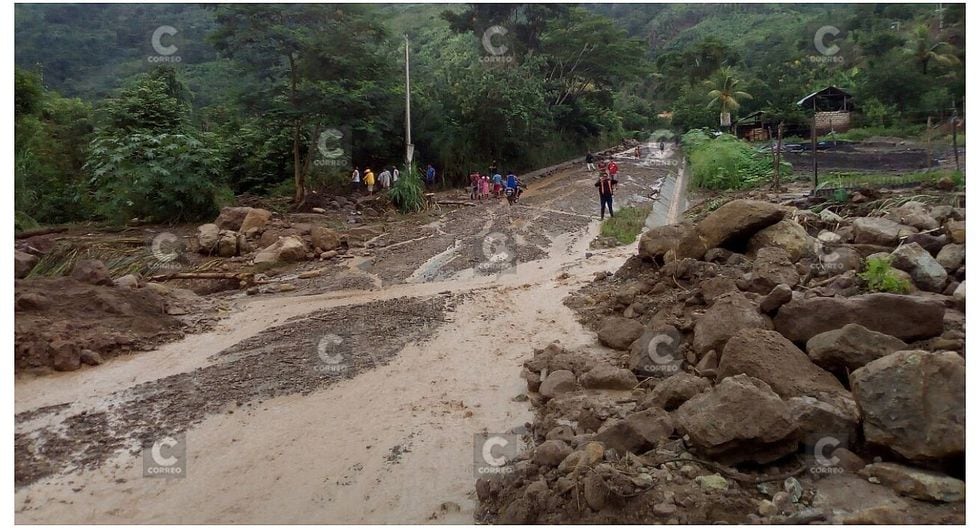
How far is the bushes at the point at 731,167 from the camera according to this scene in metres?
20.8

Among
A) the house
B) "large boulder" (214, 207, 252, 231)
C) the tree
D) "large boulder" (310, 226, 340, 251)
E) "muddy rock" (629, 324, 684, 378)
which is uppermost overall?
the tree

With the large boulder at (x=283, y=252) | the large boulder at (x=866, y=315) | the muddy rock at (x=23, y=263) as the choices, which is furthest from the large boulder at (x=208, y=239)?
the large boulder at (x=866, y=315)

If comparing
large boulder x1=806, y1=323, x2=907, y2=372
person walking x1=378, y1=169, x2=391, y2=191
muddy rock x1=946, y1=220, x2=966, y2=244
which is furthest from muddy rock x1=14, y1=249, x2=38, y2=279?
muddy rock x1=946, y1=220, x2=966, y2=244

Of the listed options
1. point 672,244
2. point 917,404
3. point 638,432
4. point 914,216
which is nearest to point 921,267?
point 914,216

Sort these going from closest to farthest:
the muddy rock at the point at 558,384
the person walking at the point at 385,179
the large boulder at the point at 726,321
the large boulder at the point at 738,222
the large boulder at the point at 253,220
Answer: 1. the large boulder at the point at 726,321
2. the muddy rock at the point at 558,384
3. the large boulder at the point at 738,222
4. the large boulder at the point at 253,220
5. the person walking at the point at 385,179

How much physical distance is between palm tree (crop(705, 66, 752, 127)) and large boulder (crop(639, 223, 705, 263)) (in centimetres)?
2296

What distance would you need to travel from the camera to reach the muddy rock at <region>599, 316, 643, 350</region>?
9.33m

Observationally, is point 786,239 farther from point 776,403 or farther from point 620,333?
point 776,403

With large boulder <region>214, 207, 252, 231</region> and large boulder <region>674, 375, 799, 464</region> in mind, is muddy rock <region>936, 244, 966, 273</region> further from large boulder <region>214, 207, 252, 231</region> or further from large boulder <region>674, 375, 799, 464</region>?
large boulder <region>214, 207, 252, 231</region>

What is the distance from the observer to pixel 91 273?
11.1m

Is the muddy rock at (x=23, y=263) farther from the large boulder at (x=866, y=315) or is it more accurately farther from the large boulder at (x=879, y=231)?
the large boulder at (x=879, y=231)

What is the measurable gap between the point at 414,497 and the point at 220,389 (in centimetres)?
402

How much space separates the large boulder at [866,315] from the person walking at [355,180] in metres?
19.3

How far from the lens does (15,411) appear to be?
25.5 feet
